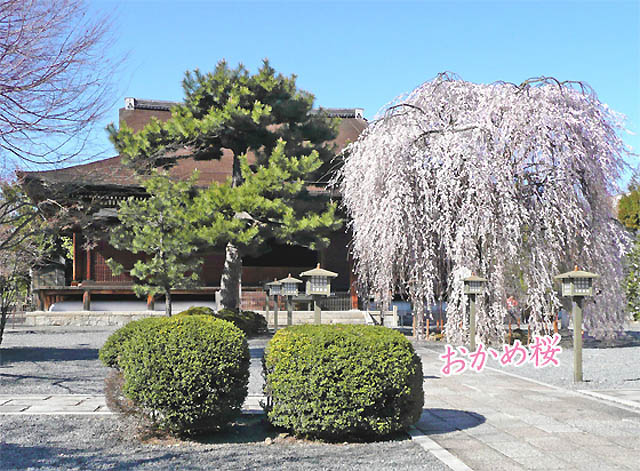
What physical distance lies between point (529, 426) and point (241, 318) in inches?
477

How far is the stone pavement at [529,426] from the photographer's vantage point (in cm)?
553

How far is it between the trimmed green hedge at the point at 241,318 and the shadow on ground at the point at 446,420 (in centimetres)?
939

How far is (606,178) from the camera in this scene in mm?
15367

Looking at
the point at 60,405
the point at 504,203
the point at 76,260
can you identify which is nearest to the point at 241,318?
the point at 504,203

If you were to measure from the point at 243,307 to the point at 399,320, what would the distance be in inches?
262

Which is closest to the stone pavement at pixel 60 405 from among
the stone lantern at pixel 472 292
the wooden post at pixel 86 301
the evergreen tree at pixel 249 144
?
the stone lantern at pixel 472 292

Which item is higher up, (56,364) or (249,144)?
(249,144)

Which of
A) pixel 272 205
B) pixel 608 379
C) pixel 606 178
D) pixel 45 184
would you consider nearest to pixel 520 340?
pixel 606 178

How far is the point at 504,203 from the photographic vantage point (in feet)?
48.6

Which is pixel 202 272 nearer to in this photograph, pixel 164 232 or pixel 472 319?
pixel 164 232

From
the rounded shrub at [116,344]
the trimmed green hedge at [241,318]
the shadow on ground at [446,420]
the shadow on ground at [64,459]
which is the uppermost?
the rounded shrub at [116,344]

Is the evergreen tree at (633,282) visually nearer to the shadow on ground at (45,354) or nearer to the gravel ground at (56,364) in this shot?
the gravel ground at (56,364)

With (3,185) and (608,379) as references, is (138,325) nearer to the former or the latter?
(3,185)

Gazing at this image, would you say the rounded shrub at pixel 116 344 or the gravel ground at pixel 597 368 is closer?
the rounded shrub at pixel 116 344
